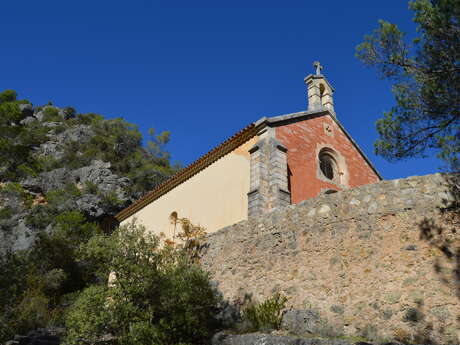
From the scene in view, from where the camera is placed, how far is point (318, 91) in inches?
676

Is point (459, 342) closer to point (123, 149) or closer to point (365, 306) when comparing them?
point (365, 306)

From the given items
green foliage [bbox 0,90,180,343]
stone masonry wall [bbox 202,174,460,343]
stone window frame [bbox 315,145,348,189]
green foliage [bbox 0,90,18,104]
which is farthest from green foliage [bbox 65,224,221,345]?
green foliage [bbox 0,90,18,104]

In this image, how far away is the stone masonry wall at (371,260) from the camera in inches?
225

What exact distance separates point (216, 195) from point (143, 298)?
5749 millimetres

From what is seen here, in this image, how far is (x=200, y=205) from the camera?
1386 cm

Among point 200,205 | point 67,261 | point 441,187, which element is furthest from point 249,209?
point 67,261

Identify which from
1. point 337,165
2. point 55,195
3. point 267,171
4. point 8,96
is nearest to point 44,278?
point 55,195

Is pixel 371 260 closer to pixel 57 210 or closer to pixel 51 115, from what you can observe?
pixel 57 210

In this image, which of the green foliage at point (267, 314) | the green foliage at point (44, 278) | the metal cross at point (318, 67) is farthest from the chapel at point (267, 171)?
the green foliage at point (44, 278)

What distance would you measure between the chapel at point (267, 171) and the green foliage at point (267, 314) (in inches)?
125

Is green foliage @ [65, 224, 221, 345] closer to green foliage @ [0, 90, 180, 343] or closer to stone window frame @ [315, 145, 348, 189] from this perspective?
green foliage @ [0, 90, 180, 343]

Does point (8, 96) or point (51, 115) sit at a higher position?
point (8, 96)

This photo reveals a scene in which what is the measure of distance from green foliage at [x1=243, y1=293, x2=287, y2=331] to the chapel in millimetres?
3173

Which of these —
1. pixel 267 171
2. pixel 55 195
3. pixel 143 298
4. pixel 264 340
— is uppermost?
pixel 55 195
